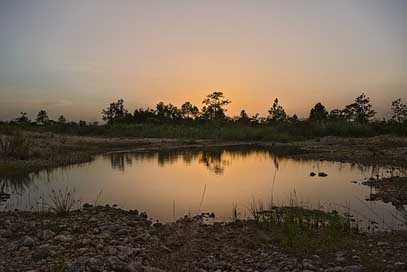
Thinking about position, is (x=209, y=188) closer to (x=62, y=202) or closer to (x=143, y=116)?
(x=62, y=202)

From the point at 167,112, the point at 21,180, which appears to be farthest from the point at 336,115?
the point at 21,180

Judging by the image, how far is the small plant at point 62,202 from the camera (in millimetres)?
9097

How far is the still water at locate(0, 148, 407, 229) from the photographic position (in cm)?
1041

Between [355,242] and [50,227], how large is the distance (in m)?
6.03

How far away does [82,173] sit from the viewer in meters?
17.5

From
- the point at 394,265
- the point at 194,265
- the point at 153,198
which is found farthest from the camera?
the point at 153,198

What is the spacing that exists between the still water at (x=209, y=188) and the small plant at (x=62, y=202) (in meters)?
0.35

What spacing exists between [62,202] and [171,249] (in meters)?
4.68

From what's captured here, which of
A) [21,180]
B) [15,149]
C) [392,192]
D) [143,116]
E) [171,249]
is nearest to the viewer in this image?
[171,249]

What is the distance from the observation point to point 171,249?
21.9ft

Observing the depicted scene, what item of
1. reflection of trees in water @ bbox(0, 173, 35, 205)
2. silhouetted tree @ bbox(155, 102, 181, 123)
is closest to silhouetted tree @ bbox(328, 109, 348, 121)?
silhouetted tree @ bbox(155, 102, 181, 123)

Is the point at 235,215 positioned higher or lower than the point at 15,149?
lower

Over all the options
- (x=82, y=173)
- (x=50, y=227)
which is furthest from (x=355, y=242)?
(x=82, y=173)

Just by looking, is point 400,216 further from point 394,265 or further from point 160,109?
point 160,109
